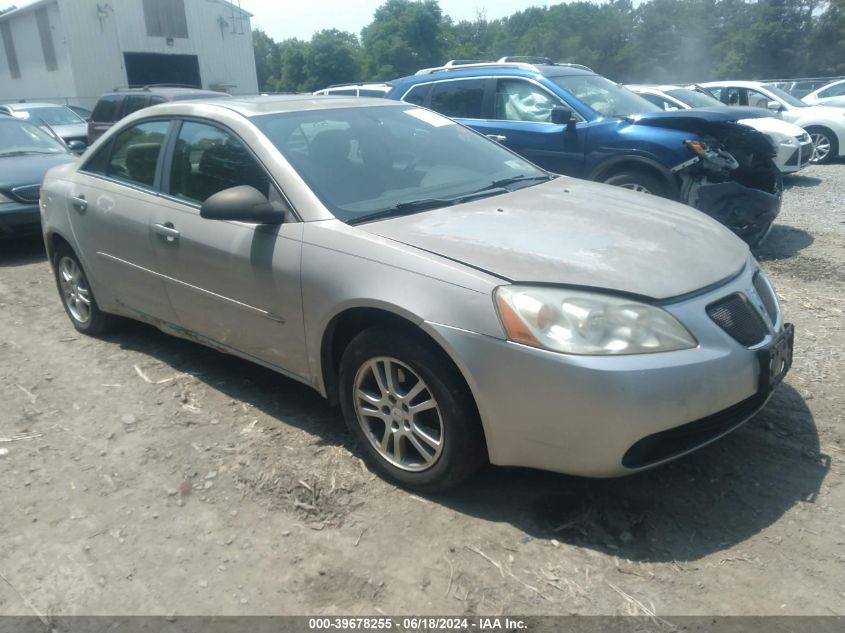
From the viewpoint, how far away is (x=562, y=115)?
7086 mm

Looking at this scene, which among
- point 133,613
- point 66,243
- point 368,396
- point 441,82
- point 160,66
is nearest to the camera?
point 133,613

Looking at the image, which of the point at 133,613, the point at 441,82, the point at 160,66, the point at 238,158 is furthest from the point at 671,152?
the point at 160,66

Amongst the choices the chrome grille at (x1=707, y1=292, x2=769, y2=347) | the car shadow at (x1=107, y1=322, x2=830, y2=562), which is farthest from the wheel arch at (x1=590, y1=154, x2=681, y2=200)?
the chrome grille at (x1=707, y1=292, x2=769, y2=347)

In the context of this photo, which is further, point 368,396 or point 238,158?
point 238,158

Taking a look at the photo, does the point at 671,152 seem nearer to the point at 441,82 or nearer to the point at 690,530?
the point at 441,82

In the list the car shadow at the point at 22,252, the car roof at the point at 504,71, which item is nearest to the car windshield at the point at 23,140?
the car shadow at the point at 22,252

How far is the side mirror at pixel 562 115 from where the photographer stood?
7.09m

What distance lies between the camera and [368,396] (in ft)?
10.5

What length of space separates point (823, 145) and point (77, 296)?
43.0 ft

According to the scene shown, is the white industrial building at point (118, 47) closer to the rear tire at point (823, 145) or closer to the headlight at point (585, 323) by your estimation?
the rear tire at point (823, 145)

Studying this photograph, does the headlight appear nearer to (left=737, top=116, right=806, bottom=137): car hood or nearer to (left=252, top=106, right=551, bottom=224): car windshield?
(left=252, top=106, right=551, bottom=224): car windshield

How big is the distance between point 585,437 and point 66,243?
4048 millimetres

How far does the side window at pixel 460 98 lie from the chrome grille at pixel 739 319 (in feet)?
18.1

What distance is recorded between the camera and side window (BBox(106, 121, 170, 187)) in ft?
14.0
